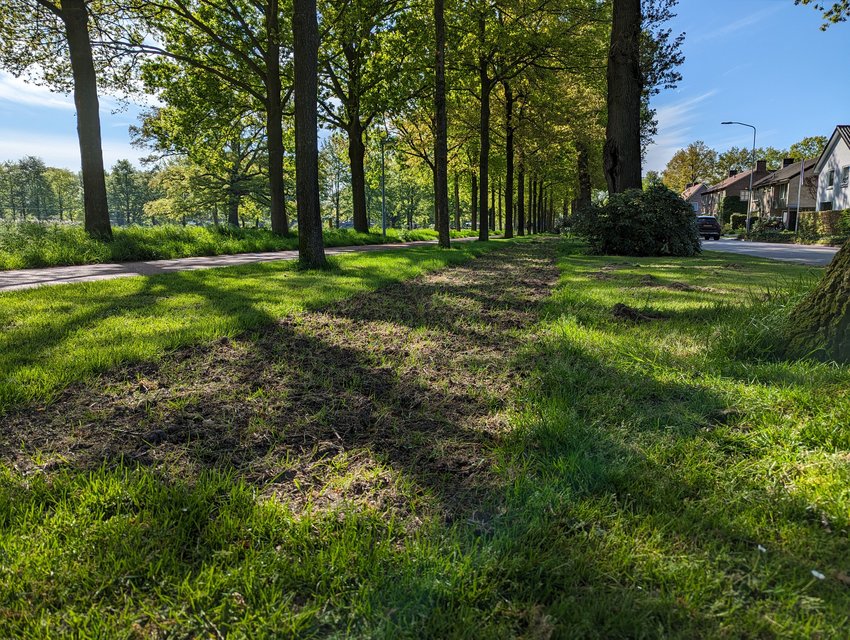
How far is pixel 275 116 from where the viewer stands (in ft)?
58.7

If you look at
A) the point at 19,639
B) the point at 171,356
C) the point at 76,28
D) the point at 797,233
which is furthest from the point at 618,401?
the point at 797,233

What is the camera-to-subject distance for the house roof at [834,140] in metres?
42.1

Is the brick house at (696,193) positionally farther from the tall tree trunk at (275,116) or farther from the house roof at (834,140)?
the tall tree trunk at (275,116)

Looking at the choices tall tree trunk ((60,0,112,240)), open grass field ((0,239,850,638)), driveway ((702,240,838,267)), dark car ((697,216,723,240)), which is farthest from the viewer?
dark car ((697,216,723,240))

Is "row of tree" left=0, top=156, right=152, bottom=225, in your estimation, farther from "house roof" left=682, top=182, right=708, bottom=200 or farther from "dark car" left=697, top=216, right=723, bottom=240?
"house roof" left=682, top=182, right=708, bottom=200

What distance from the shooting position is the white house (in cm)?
4244

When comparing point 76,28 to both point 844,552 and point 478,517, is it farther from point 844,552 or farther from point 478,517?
point 844,552

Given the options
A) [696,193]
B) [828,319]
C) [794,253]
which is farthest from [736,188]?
[828,319]

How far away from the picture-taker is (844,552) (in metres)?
1.59

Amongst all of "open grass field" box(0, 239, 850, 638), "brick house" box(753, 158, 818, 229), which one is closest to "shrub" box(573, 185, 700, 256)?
"open grass field" box(0, 239, 850, 638)

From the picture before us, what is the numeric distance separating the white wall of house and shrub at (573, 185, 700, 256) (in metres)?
40.9

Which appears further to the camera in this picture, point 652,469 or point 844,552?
point 652,469

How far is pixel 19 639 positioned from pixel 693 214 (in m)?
16.4

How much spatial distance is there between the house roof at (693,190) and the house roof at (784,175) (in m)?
29.9
